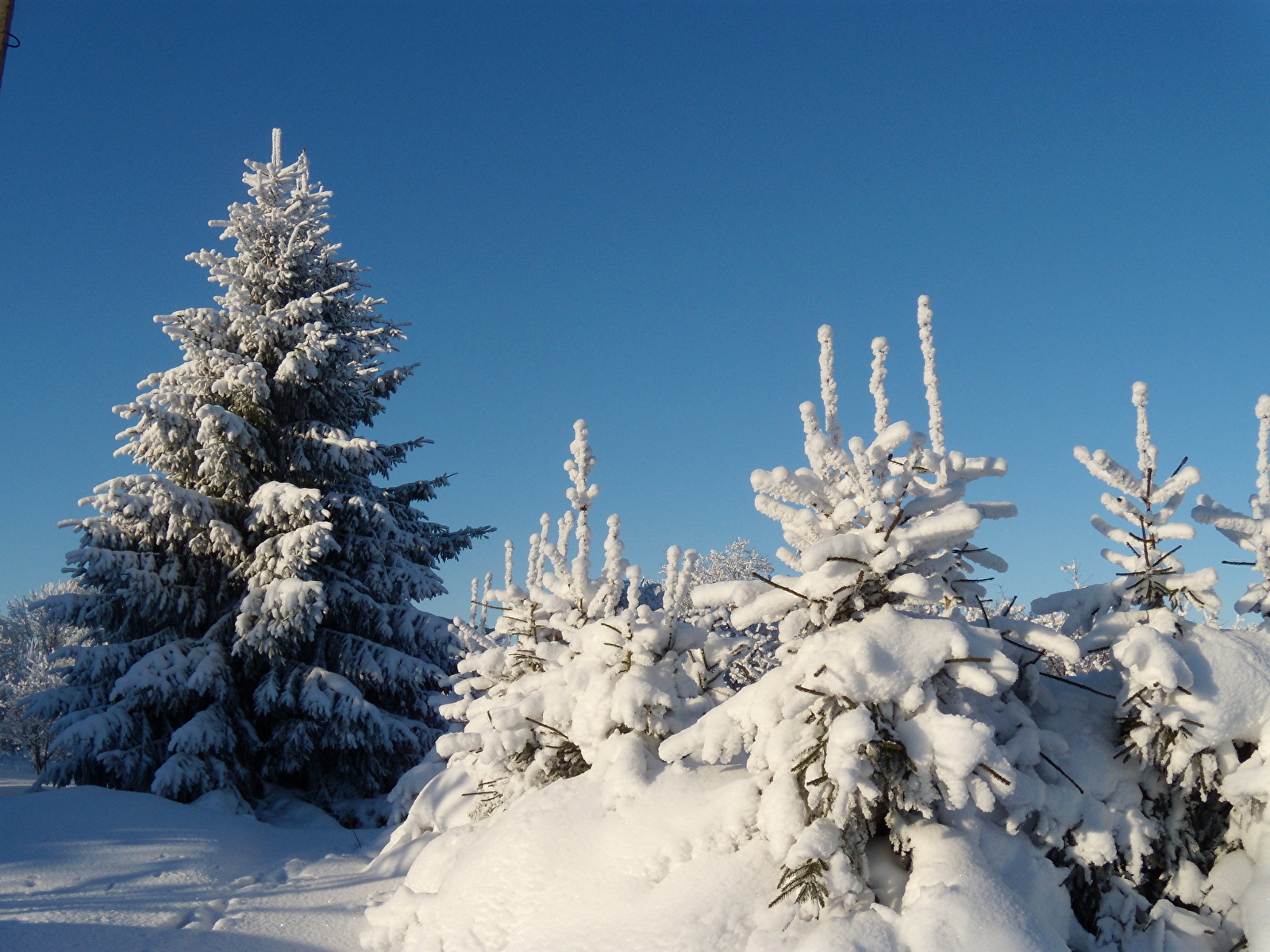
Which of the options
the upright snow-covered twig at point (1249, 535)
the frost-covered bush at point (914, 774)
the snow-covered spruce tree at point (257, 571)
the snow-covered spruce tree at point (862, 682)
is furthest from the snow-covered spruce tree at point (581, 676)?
the snow-covered spruce tree at point (257, 571)

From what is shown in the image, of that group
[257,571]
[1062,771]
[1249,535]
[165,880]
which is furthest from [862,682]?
[257,571]

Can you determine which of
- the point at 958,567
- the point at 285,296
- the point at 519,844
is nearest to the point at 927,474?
the point at 958,567

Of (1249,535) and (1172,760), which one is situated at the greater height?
(1249,535)

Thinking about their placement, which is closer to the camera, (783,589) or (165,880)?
(783,589)

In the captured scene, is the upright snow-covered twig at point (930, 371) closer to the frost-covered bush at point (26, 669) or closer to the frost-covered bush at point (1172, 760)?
the frost-covered bush at point (1172, 760)

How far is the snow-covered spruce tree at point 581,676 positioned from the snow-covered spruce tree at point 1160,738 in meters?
1.81

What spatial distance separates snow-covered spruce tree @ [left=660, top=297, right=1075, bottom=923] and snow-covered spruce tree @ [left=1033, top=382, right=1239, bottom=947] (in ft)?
1.44

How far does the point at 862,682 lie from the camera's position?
2.72 m

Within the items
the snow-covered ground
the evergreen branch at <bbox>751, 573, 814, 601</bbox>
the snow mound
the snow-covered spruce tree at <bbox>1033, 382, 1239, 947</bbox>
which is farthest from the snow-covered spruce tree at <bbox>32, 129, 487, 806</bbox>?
the snow-covered spruce tree at <bbox>1033, 382, 1239, 947</bbox>

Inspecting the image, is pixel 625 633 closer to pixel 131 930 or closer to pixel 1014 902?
pixel 1014 902

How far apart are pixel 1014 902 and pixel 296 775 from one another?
1154 centimetres

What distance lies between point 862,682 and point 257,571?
34.3ft

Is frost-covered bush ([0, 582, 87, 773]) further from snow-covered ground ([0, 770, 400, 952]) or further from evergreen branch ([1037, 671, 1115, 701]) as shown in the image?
evergreen branch ([1037, 671, 1115, 701])

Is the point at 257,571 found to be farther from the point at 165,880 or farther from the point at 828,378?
the point at 828,378
